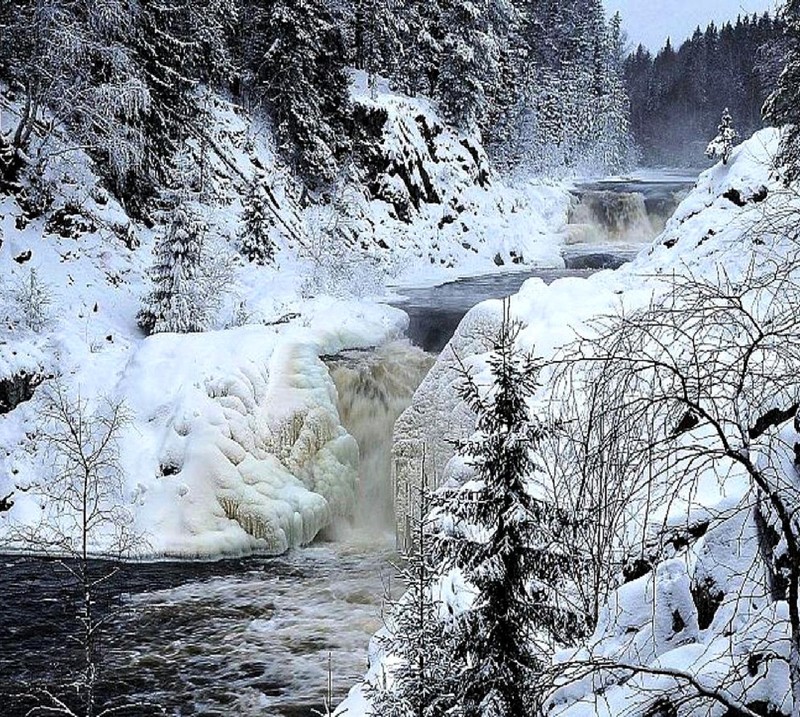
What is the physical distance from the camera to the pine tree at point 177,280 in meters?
17.5

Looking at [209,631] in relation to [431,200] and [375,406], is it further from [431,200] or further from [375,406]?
[431,200]

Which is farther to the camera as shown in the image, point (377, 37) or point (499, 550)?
point (377, 37)

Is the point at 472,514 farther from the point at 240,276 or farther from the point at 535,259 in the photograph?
the point at 535,259

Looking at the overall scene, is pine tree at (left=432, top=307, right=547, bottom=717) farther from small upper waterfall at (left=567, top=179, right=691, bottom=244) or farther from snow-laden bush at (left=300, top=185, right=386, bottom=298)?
small upper waterfall at (left=567, top=179, right=691, bottom=244)

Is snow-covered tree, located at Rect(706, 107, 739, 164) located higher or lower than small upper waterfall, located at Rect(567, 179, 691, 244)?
lower

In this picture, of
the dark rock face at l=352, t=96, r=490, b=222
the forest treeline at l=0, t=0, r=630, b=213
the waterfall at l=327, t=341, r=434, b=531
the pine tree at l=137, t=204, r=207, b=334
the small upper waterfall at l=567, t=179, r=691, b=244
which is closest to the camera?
the waterfall at l=327, t=341, r=434, b=531

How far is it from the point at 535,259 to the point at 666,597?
108 ft

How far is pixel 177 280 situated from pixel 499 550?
45.2ft

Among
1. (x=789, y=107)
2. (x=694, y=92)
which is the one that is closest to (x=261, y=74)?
(x=789, y=107)

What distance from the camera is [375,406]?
17.4 meters

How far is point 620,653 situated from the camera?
4.88m

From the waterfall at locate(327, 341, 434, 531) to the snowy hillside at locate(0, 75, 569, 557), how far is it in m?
0.48

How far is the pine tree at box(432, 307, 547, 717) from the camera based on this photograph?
523 centimetres

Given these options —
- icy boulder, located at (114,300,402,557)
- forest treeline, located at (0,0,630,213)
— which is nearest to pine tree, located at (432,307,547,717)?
icy boulder, located at (114,300,402,557)
